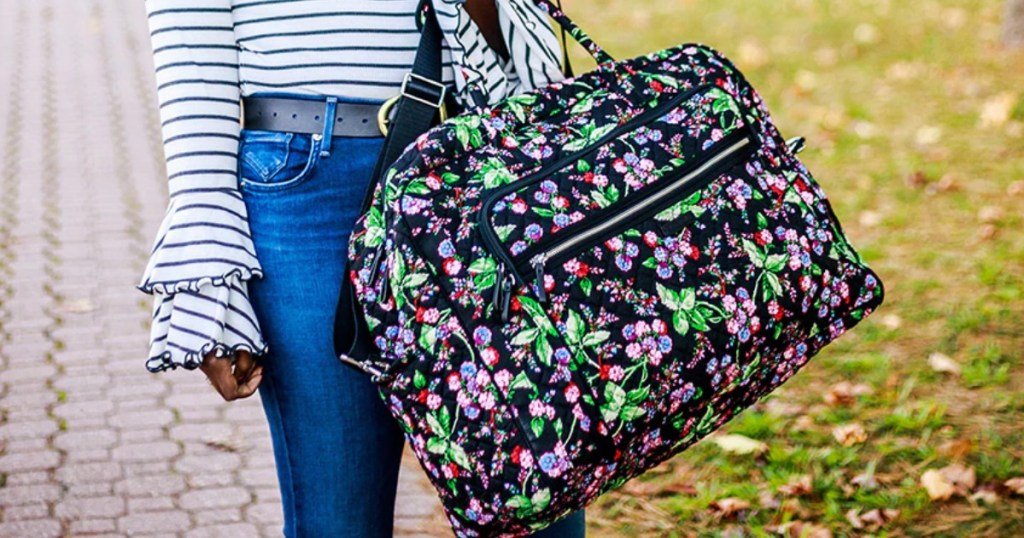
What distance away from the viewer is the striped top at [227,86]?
5.89 feet

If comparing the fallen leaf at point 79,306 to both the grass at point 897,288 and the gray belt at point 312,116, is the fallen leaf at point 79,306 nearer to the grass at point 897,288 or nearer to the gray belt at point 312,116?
the grass at point 897,288

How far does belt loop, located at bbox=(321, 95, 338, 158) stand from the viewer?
6.03ft

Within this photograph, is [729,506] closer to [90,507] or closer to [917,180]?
[90,507]

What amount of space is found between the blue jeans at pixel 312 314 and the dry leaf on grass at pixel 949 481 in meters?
2.14

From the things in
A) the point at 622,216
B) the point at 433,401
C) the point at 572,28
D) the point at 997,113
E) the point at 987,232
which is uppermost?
the point at 997,113

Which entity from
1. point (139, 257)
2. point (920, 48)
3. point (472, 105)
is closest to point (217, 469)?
point (139, 257)

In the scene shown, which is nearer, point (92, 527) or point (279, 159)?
point (279, 159)

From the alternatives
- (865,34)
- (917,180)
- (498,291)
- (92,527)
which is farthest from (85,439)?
(865,34)

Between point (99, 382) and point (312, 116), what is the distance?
10.8 feet

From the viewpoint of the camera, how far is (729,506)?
355cm

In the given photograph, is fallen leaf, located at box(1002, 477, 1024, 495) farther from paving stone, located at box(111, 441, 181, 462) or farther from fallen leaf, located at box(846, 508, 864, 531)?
paving stone, located at box(111, 441, 181, 462)

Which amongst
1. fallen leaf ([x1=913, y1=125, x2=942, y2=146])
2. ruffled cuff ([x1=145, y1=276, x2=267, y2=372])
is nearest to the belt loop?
ruffled cuff ([x1=145, y1=276, x2=267, y2=372])

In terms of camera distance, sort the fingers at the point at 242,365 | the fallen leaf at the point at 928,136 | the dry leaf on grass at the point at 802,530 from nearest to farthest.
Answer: the fingers at the point at 242,365 → the dry leaf on grass at the point at 802,530 → the fallen leaf at the point at 928,136

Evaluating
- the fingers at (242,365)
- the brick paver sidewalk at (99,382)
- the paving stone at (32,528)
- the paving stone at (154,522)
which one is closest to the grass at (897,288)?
the brick paver sidewalk at (99,382)
